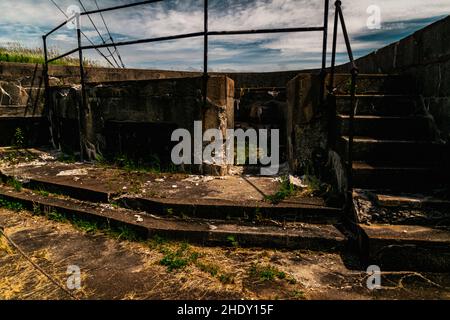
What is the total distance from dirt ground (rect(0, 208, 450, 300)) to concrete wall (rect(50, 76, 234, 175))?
6.61ft

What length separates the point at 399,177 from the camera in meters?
3.36

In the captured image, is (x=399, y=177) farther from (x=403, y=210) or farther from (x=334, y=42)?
(x=334, y=42)

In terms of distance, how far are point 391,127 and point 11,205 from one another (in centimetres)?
517

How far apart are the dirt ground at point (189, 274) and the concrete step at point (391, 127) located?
1.63 metres

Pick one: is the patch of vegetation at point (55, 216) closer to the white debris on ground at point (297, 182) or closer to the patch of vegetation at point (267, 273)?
the patch of vegetation at point (267, 273)

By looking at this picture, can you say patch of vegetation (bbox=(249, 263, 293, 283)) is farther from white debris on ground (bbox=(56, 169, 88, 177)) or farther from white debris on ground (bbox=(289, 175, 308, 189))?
white debris on ground (bbox=(56, 169, 88, 177))

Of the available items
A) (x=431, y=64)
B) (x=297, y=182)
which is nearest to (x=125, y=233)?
(x=297, y=182)

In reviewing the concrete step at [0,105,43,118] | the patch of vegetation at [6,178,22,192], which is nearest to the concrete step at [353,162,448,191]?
the patch of vegetation at [6,178,22,192]

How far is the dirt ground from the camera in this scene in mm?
2469

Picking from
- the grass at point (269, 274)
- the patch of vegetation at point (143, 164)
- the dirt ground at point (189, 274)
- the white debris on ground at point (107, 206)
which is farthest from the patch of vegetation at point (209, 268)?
the patch of vegetation at point (143, 164)

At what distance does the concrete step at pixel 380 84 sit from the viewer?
14.2ft

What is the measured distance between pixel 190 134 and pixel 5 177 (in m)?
3.13

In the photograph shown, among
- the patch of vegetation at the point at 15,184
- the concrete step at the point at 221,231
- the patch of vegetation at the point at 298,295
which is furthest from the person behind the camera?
the patch of vegetation at the point at 15,184
